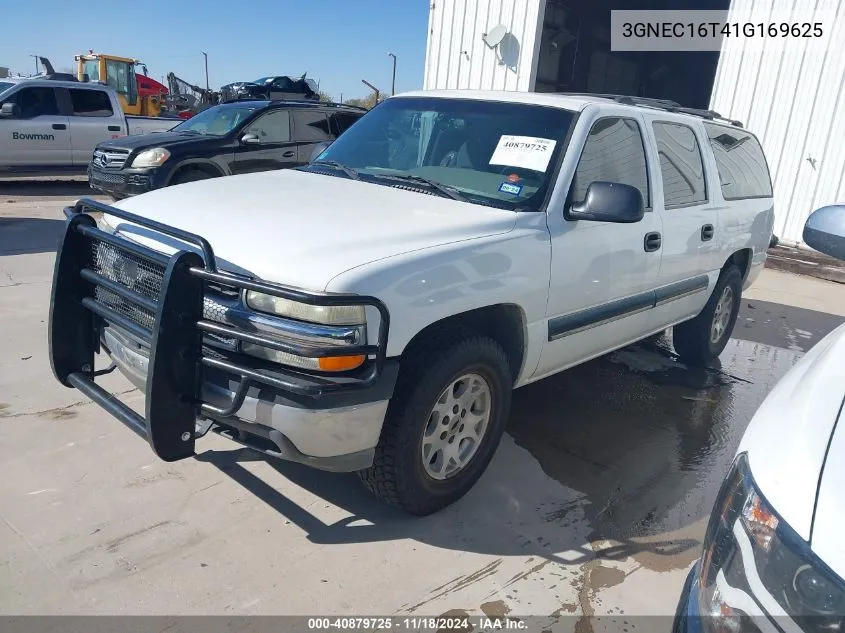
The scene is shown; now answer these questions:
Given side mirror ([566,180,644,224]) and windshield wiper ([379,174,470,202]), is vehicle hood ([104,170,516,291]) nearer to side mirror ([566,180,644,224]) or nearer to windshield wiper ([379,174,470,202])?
windshield wiper ([379,174,470,202])

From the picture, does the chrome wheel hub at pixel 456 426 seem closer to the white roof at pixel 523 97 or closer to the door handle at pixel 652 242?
the door handle at pixel 652 242

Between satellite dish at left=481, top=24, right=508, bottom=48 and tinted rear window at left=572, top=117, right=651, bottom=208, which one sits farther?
satellite dish at left=481, top=24, right=508, bottom=48

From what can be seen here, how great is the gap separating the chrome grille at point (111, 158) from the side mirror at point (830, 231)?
8.26 metres

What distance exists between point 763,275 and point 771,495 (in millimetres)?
9313

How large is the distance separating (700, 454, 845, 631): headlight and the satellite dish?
38.7 ft

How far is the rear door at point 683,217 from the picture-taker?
13.8 ft

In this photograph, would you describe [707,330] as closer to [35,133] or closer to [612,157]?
[612,157]

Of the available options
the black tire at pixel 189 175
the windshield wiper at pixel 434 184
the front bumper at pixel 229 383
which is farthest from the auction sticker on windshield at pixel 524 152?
the black tire at pixel 189 175

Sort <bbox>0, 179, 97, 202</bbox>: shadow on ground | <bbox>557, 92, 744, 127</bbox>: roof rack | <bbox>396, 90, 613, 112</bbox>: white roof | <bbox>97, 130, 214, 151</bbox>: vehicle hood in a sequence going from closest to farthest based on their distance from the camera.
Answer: <bbox>396, 90, 613, 112</bbox>: white roof, <bbox>557, 92, 744, 127</bbox>: roof rack, <bbox>97, 130, 214, 151</bbox>: vehicle hood, <bbox>0, 179, 97, 202</bbox>: shadow on ground

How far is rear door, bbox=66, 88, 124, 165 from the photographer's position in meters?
12.0

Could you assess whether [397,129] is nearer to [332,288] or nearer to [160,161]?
[332,288]

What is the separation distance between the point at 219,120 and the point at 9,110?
4.34 metres

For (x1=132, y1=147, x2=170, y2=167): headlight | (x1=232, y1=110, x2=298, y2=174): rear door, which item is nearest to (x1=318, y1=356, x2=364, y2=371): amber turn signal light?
(x1=132, y1=147, x2=170, y2=167): headlight

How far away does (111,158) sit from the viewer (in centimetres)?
902
